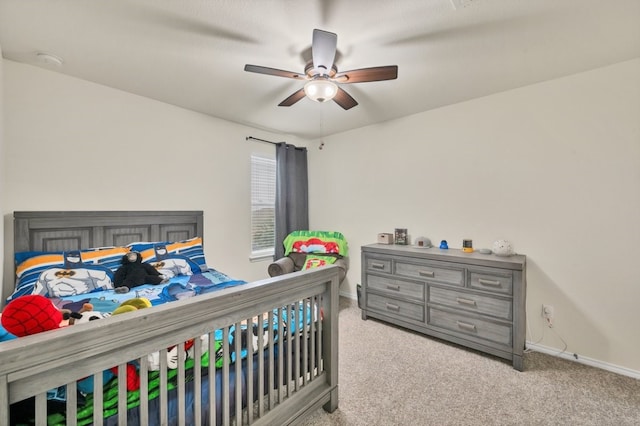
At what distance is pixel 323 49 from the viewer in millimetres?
1645

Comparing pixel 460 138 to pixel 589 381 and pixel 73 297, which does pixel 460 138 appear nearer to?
pixel 589 381

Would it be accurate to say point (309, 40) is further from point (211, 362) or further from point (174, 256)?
point (174, 256)

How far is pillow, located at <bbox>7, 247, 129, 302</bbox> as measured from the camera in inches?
77.0

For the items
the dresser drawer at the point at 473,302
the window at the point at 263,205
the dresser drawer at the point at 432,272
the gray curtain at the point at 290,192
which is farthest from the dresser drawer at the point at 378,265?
the window at the point at 263,205

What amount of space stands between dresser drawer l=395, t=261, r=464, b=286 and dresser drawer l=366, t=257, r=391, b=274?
0.10m

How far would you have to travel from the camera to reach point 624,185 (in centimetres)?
210

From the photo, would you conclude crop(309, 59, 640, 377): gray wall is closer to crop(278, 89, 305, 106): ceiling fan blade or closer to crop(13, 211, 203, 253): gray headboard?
crop(278, 89, 305, 106): ceiling fan blade

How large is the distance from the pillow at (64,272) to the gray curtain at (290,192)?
2045 mm

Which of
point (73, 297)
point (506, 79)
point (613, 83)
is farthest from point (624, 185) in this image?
point (73, 297)

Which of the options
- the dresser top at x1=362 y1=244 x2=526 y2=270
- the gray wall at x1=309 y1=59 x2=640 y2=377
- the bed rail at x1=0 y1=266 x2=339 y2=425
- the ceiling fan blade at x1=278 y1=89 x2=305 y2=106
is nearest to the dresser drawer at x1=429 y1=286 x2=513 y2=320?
the dresser top at x1=362 y1=244 x2=526 y2=270

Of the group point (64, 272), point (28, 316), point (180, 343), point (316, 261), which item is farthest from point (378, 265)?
point (64, 272)

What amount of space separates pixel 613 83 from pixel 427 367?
2714mm

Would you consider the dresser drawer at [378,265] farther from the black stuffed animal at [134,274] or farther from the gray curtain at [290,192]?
the black stuffed animal at [134,274]

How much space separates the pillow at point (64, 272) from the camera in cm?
196
